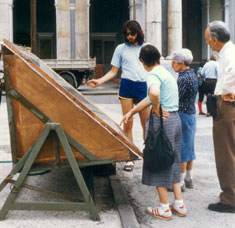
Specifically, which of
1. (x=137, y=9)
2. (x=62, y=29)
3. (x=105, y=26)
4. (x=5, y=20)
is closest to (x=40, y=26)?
(x=105, y=26)

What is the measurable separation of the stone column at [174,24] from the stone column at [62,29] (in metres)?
8.03

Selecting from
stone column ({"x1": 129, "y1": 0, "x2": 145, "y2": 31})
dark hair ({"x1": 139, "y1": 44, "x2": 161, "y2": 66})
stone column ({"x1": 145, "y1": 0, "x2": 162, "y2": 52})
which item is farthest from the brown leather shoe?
stone column ({"x1": 129, "y1": 0, "x2": 145, "y2": 31})

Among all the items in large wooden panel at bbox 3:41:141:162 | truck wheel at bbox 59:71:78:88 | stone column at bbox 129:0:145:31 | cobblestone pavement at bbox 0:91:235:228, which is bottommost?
Result: cobblestone pavement at bbox 0:91:235:228

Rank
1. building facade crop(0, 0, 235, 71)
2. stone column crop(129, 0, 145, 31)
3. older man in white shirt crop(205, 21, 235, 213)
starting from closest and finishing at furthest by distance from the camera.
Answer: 1. older man in white shirt crop(205, 21, 235, 213)
2. stone column crop(129, 0, 145, 31)
3. building facade crop(0, 0, 235, 71)

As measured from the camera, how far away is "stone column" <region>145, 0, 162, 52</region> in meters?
26.9

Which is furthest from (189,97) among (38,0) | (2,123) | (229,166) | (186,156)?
(38,0)

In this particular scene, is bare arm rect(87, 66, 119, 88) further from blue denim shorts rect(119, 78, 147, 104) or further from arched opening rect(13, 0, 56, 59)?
arched opening rect(13, 0, 56, 59)

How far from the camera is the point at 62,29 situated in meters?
33.6

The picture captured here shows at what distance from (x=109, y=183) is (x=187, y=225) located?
5.68 ft

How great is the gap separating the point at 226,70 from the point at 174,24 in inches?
855

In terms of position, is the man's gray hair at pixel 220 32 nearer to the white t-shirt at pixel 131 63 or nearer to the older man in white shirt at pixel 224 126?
the older man in white shirt at pixel 224 126

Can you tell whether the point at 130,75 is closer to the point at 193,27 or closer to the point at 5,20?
the point at 5,20

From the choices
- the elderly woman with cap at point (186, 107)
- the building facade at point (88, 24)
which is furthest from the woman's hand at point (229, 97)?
the building facade at point (88, 24)

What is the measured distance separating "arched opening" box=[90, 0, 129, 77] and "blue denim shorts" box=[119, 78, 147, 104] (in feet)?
106
